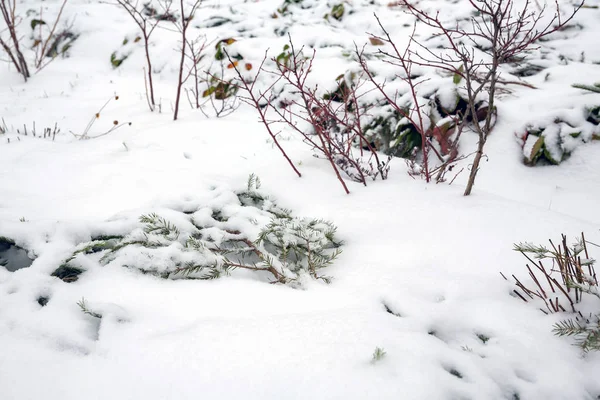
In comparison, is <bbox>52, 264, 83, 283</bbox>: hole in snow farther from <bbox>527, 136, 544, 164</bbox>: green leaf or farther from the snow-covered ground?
<bbox>527, 136, 544, 164</bbox>: green leaf

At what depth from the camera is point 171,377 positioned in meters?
1.01

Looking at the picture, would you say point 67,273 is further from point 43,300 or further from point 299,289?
point 299,289

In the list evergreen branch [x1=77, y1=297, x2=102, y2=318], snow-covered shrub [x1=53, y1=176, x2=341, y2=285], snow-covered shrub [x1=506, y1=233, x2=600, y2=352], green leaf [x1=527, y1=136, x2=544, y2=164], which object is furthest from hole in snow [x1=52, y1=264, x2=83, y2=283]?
green leaf [x1=527, y1=136, x2=544, y2=164]

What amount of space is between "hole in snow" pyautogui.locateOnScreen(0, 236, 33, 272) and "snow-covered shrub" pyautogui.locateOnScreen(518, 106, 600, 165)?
3.27 m

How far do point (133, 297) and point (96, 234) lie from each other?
49 centimetres

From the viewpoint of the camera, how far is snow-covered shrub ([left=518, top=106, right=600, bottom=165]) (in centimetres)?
262

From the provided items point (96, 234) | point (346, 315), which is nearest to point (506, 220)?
point (346, 315)

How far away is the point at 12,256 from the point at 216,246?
2.84 ft

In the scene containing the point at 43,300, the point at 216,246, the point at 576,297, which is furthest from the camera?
the point at 216,246

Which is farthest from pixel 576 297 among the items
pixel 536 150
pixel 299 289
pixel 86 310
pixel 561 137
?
pixel 561 137

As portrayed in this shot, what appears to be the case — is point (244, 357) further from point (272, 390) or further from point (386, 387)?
point (386, 387)

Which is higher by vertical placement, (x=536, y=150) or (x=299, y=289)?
(x=536, y=150)

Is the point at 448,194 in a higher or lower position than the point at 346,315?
higher

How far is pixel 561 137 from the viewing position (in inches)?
104
